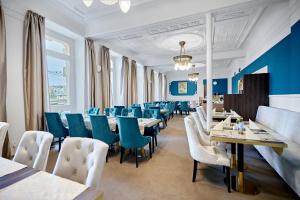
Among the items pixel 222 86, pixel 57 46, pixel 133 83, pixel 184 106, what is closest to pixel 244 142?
pixel 57 46

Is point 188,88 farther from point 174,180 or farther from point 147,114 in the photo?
point 174,180

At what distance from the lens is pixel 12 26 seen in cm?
338

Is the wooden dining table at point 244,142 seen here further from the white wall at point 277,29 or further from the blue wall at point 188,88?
the blue wall at point 188,88

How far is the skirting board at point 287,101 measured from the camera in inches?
121

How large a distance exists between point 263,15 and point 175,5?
8.05 feet

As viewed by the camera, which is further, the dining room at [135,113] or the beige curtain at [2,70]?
the beige curtain at [2,70]

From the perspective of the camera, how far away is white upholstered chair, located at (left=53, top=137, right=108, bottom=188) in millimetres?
1182

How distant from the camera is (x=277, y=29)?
3.88m

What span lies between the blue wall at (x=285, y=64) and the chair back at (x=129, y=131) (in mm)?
3100

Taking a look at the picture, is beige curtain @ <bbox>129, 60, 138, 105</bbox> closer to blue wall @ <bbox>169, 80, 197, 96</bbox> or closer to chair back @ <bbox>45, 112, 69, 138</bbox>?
chair back @ <bbox>45, 112, 69, 138</bbox>

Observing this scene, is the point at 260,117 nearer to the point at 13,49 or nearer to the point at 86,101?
the point at 86,101

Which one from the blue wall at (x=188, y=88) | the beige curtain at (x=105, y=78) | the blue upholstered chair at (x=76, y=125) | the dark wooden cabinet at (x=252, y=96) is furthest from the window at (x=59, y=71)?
the blue wall at (x=188, y=88)

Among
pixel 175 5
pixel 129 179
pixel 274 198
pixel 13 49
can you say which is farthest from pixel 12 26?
pixel 274 198

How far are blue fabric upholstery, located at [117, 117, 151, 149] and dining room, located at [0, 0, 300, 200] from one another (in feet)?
0.06
